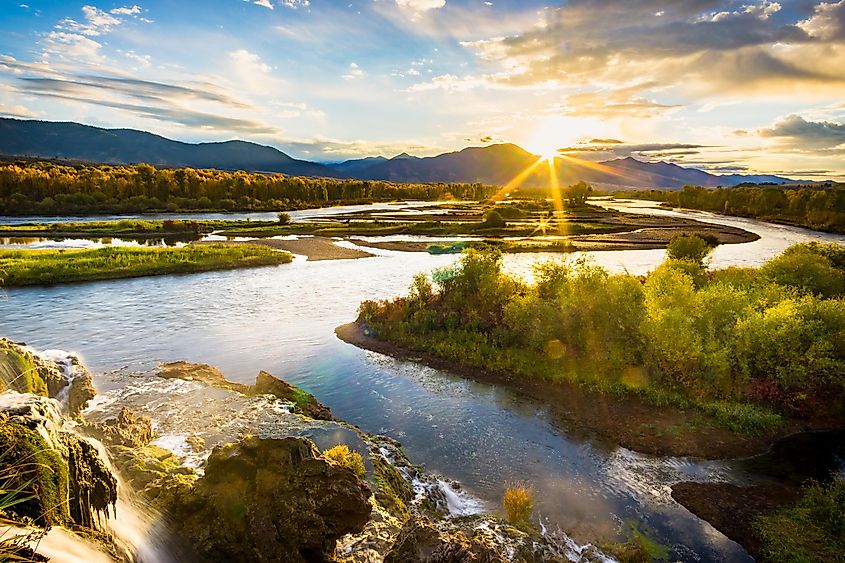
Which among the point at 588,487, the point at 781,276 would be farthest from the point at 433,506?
the point at 781,276

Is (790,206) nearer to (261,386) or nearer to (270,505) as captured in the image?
(261,386)

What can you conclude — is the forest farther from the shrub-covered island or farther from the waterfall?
the waterfall

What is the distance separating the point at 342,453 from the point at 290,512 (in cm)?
598

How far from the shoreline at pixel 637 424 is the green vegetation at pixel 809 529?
3.93 meters

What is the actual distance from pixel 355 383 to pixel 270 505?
55.3ft

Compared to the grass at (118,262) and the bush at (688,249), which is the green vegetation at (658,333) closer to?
the bush at (688,249)

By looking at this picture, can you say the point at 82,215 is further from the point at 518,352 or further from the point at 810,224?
the point at 810,224

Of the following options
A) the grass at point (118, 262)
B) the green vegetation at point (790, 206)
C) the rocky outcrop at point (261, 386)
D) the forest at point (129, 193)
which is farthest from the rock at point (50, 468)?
the forest at point (129, 193)

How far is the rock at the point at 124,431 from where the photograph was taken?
15039 mm

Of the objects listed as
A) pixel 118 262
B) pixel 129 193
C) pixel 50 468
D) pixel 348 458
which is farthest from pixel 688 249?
pixel 129 193

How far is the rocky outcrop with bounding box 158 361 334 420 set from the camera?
2241 cm

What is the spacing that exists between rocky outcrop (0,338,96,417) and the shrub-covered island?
16990 millimetres

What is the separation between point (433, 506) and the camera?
642 inches

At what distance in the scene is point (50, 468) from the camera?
26.6ft
